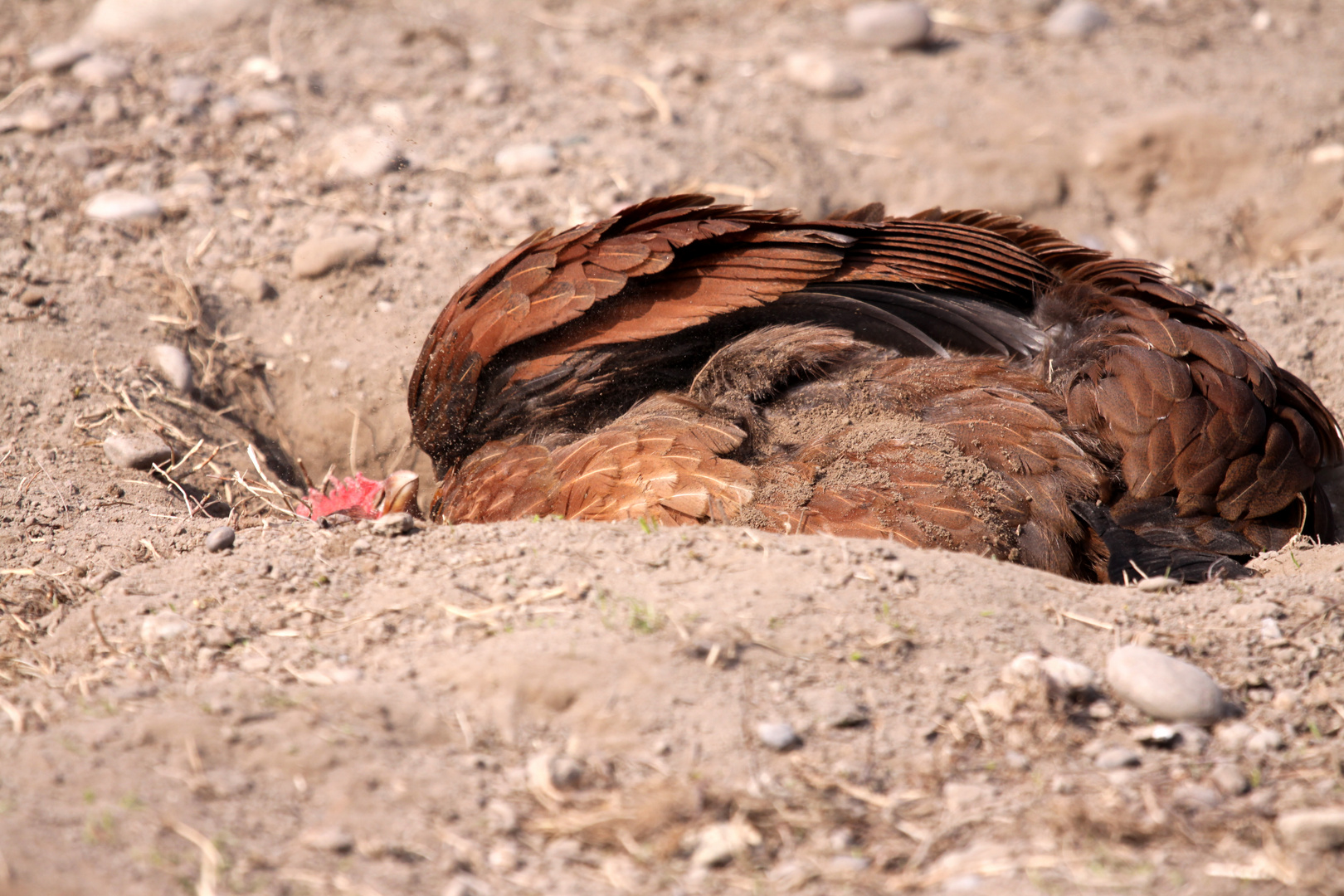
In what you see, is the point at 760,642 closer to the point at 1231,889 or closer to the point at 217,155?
the point at 1231,889

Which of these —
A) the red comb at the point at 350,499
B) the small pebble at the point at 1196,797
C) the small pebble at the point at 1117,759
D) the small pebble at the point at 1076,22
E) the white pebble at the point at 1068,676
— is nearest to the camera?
the small pebble at the point at 1196,797

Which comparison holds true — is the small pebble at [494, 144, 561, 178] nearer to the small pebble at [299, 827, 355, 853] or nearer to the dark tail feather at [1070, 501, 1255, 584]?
the dark tail feather at [1070, 501, 1255, 584]

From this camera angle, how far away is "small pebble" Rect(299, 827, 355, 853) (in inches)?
65.6

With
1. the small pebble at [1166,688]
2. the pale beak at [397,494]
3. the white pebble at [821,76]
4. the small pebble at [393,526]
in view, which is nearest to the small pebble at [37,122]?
the pale beak at [397,494]

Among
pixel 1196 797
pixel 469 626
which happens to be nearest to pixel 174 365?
pixel 469 626

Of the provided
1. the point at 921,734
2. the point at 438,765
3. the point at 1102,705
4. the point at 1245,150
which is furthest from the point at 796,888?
the point at 1245,150

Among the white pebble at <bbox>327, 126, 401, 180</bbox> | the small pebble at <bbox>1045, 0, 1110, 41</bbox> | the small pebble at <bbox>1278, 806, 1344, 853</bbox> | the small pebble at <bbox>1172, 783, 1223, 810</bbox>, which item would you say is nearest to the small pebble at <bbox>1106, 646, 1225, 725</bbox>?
the small pebble at <bbox>1172, 783, 1223, 810</bbox>

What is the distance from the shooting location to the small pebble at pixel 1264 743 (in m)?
2.00

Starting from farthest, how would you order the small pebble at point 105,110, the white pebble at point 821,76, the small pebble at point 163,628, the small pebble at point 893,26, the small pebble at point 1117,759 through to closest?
the small pebble at point 893,26 < the white pebble at point 821,76 < the small pebble at point 105,110 < the small pebble at point 163,628 < the small pebble at point 1117,759

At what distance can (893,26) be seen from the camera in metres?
6.62

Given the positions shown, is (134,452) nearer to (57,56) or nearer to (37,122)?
(37,122)

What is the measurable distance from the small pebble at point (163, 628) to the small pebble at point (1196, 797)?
2.09m

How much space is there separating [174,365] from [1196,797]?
399cm

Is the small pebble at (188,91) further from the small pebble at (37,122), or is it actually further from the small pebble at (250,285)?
the small pebble at (250,285)
